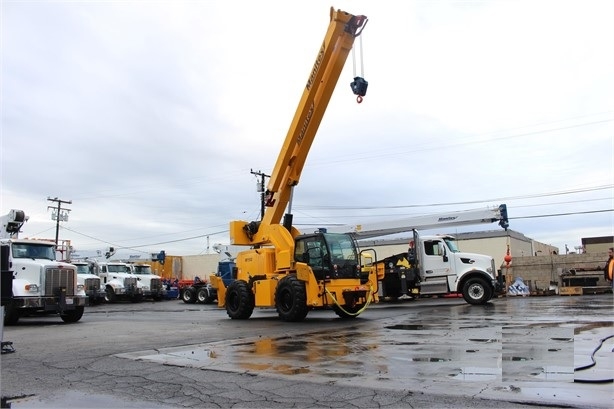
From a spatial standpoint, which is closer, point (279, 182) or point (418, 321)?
point (418, 321)

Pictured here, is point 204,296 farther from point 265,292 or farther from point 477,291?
point 477,291

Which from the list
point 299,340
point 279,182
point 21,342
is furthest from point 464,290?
point 21,342

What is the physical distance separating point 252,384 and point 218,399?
2.39ft

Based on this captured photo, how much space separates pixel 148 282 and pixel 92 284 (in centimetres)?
617

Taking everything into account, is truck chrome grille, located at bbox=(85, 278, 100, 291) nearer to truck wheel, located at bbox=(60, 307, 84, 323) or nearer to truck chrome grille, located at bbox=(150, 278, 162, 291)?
truck chrome grille, located at bbox=(150, 278, 162, 291)

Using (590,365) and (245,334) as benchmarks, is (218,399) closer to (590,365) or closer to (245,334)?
(590,365)

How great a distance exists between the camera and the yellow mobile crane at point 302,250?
1509 cm

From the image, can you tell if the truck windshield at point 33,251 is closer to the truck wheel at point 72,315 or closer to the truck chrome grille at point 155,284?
the truck wheel at point 72,315

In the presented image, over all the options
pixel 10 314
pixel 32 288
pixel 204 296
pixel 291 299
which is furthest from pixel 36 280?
pixel 204 296

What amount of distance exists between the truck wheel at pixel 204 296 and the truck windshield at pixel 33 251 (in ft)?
48.4

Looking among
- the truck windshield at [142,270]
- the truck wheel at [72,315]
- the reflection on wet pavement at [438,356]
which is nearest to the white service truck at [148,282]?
the truck windshield at [142,270]

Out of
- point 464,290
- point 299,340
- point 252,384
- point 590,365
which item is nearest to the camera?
point 252,384

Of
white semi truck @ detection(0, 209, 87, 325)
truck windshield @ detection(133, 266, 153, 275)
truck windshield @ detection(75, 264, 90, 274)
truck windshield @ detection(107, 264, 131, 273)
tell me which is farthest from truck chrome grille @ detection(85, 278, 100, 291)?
white semi truck @ detection(0, 209, 87, 325)

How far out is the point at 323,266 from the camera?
15.1 meters
